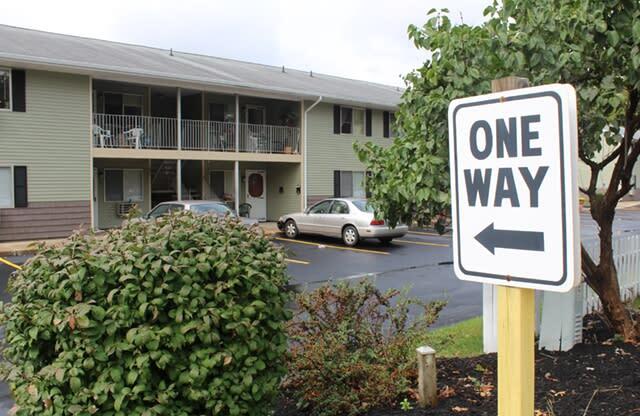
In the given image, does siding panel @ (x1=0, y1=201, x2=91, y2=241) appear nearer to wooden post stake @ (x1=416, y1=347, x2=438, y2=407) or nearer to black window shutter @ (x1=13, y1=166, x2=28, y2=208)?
black window shutter @ (x1=13, y1=166, x2=28, y2=208)

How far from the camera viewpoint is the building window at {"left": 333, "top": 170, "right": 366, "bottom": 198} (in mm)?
26542

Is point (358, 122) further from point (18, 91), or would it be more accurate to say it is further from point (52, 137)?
point (18, 91)

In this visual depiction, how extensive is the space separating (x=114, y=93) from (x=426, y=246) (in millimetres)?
12440

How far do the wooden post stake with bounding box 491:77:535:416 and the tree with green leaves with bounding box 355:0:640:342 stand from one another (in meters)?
2.64

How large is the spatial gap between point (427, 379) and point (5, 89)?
17.2 meters

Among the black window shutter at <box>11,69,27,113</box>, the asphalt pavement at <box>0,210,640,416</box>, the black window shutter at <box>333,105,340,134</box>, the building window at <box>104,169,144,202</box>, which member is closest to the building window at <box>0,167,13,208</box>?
the black window shutter at <box>11,69,27,113</box>

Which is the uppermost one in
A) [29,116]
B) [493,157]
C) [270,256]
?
[29,116]

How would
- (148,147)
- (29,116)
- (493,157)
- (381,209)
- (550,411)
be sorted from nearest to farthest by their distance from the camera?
(493,157) < (550,411) < (381,209) < (29,116) < (148,147)

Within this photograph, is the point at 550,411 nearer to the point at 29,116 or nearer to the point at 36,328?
the point at 36,328

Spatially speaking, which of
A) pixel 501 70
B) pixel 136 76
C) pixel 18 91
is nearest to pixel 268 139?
pixel 136 76

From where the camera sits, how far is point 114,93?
72.0ft

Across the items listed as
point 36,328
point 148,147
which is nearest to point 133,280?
point 36,328

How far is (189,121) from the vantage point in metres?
22.0

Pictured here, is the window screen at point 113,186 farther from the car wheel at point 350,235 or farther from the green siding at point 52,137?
the car wheel at point 350,235
